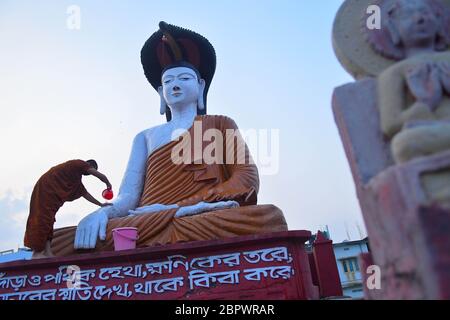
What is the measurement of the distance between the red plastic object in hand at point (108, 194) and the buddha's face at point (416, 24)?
13.6 ft

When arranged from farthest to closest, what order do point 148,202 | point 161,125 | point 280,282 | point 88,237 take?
point 161,125 < point 148,202 < point 88,237 < point 280,282

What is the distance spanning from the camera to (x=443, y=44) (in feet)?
7.25

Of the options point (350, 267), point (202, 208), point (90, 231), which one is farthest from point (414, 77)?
point (350, 267)

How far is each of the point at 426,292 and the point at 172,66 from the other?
6.24 m

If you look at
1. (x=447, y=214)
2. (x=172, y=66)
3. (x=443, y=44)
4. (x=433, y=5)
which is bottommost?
(x=447, y=214)

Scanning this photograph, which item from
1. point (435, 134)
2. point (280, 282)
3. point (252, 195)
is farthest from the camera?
point (252, 195)

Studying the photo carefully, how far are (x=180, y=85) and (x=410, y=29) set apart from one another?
4.99 metres

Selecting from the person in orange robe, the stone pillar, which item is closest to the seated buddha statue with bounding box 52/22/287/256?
the person in orange robe

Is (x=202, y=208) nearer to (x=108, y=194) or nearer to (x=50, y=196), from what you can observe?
(x=108, y=194)

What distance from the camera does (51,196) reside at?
459 cm

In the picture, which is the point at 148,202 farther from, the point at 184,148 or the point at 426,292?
the point at 426,292

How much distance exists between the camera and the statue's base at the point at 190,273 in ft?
11.1

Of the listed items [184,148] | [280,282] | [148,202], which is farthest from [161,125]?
[280,282]

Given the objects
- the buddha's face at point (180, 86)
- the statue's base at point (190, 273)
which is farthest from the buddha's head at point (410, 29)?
the buddha's face at point (180, 86)
